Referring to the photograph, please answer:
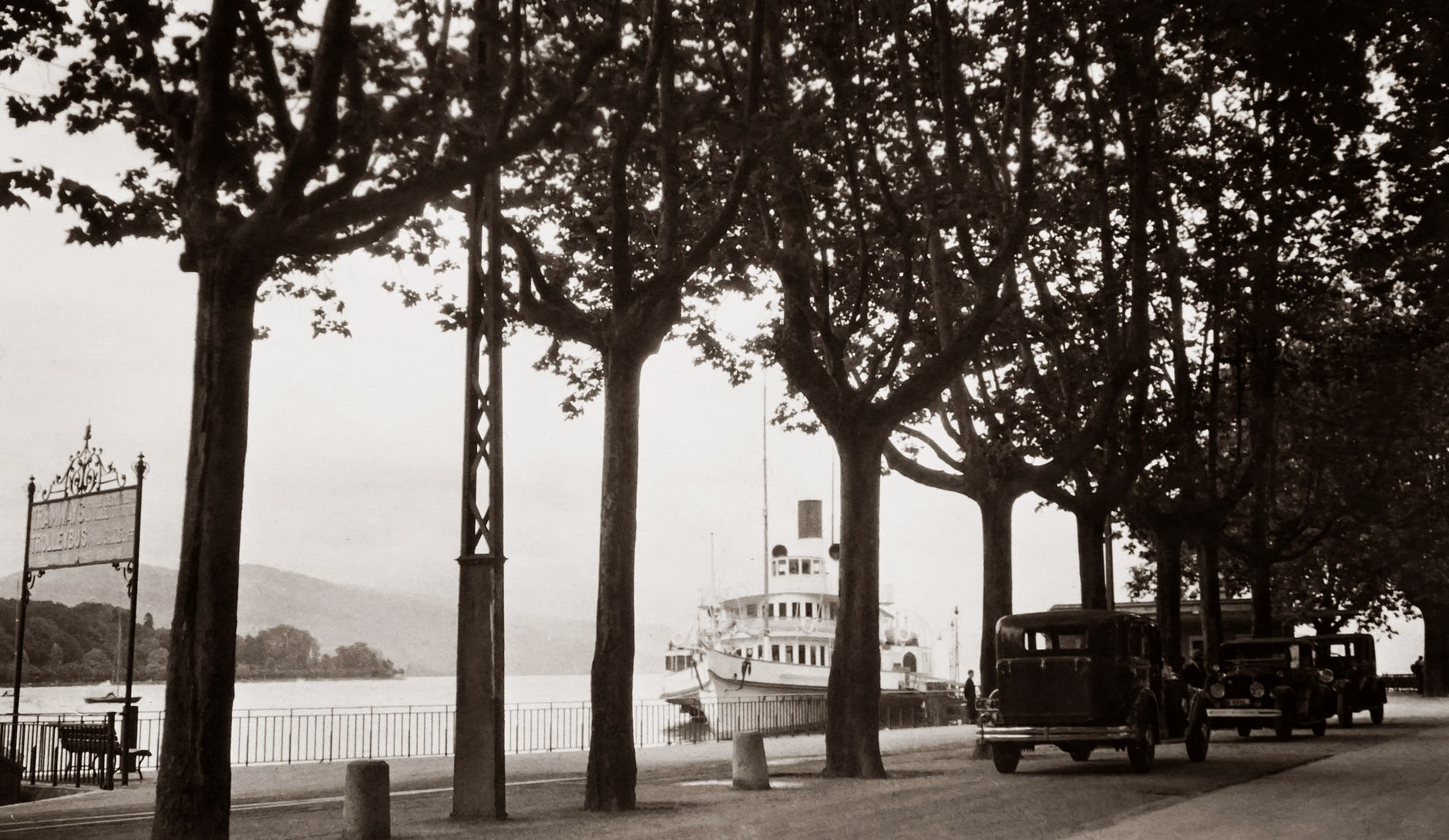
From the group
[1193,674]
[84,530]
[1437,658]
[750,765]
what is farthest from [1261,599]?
[84,530]

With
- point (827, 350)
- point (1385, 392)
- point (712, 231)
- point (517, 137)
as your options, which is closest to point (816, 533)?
point (1385, 392)

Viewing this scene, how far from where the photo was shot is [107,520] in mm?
20047

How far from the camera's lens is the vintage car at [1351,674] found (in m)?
30.8

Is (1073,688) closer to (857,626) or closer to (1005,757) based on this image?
(1005,757)

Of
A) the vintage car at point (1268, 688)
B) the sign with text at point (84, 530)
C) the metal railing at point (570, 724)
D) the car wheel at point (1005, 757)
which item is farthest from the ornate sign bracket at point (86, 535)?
the vintage car at point (1268, 688)

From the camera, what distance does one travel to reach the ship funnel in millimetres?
58656

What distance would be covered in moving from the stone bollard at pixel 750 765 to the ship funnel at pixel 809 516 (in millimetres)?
41878

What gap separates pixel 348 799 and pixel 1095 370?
54.7 feet

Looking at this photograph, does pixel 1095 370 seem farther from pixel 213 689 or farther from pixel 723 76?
pixel 213 689

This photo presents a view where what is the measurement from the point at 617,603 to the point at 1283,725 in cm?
1675

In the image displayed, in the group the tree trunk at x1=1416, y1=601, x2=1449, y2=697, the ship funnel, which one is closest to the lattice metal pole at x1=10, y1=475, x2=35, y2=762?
the ship funnel

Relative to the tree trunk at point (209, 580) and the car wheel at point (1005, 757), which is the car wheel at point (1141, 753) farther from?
the tree trunk at point (209, 580)

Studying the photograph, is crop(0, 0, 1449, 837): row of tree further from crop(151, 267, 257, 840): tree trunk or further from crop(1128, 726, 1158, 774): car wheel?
crop(1128, 726, 1158, 774): car wheel

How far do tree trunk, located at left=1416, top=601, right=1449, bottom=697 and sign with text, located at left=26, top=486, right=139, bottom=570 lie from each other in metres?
47.3
